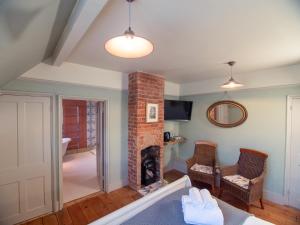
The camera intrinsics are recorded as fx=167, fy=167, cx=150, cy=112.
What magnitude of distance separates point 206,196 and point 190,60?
188 cm

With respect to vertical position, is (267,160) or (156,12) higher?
(156,12)

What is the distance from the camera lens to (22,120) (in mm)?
2398

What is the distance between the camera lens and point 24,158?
2.45 metres

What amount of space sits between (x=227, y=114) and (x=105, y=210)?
306 centimetres

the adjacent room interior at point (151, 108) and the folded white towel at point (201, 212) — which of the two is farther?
the folded white towel at point (201, 212)

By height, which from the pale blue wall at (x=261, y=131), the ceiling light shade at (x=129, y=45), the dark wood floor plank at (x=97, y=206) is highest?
the ceiling light shade at (x=129, y=45)

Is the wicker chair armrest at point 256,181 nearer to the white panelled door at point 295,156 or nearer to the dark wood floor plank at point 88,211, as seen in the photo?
the white panelled door at point 295,156

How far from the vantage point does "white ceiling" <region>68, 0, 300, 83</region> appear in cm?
129

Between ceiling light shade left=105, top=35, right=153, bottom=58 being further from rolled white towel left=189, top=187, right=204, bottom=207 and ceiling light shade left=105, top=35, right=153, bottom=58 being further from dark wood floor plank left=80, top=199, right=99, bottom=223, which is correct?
dark wood floor plank left=80, top=199, right=99, bottom=223

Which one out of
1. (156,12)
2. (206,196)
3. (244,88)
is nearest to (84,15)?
(156,12)

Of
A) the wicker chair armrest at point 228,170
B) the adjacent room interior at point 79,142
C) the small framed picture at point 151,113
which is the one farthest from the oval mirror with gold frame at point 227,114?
the adjacent room interior at point 79,142

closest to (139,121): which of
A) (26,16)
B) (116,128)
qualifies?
(116,128)

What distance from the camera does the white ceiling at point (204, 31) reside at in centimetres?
129

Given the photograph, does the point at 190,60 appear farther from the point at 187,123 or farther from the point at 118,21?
the point at 187,123
